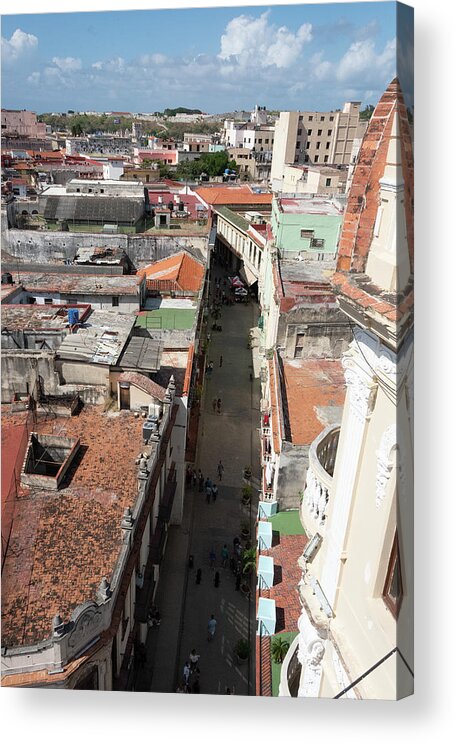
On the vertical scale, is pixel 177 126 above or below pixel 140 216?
above

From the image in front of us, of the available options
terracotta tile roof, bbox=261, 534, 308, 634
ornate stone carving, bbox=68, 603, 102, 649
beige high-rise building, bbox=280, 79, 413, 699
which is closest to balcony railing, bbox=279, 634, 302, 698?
beige high-rise building, bbox=280, 79, 413, 699

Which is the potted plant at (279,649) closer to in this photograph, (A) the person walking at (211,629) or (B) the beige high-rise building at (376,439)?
(B) the beige high-rise building at (376,439)

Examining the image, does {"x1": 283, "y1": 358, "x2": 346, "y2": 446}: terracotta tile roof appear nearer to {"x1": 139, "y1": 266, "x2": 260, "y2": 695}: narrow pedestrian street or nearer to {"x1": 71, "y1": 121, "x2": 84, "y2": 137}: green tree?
{"x1": 139, "y1": 266, "x2": 260, "y2": 695}: narrow pedestrian street

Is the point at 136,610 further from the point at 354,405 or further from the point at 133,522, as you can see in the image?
the point at 354,405

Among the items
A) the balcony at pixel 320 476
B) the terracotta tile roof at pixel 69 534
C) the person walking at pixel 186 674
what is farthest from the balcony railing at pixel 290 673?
the person walking at pixel 186 674

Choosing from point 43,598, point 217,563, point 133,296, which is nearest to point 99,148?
point 133,296
